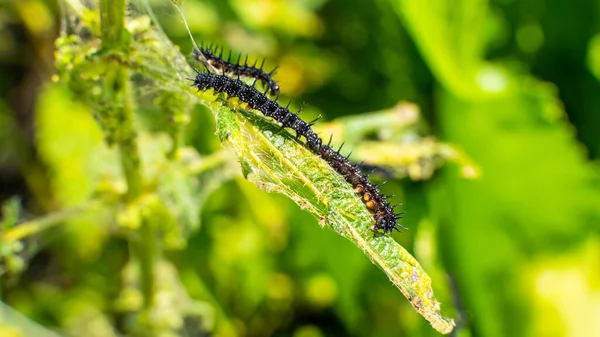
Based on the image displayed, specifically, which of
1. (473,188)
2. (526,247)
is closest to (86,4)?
(473,188)

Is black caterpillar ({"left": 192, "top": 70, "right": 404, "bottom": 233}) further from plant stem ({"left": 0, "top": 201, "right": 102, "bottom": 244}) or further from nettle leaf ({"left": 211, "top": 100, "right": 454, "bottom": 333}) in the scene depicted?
plant stem ({"left": 0, "top": 201, "right": 102, "bottom": 244})

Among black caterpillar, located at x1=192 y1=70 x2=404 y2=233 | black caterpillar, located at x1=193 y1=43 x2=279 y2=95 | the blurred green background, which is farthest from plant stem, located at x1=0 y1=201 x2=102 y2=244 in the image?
black caterpillar, located at x1=192 y1=70 x2=404 y2=233

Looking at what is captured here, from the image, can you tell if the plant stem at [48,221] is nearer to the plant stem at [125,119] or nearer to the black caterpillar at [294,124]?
the plant stem at [125,119]

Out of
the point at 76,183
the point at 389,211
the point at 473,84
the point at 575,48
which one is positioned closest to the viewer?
Answer: the point at 389,211

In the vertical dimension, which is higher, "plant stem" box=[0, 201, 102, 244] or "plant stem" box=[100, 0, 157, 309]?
"plant stem" box=[100, 0, 157, 309]

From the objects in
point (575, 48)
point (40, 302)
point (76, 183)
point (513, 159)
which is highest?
point (575, 48)

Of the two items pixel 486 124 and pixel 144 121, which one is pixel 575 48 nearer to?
pixel 486 124
